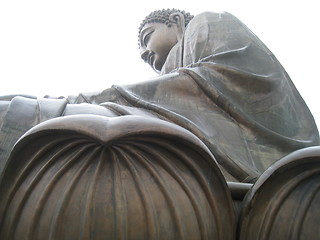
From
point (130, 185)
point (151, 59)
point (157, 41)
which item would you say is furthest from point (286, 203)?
point (151, 59)

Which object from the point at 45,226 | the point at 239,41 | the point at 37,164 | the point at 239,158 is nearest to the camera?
the point at 45,226

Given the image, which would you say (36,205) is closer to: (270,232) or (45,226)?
(45,226)

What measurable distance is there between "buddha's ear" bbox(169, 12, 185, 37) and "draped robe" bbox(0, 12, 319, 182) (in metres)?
1.07

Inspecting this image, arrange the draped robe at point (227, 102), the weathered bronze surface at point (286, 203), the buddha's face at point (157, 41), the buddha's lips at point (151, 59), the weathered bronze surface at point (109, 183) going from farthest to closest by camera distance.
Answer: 1. the buddha's lips at point (151, 59)
2. the buddha's face at point (157, 41)
3. the draped robe at point (227, 102)
4. the weathered bronze surface at point (286, 203)
5. the weathered bronze surface at point (109, 183)

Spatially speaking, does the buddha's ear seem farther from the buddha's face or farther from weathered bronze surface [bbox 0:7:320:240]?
weathered bronze surface [bbox 0:7:320:240]

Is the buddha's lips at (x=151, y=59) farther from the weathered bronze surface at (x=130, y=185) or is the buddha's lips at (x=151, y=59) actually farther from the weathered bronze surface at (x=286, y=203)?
the weathered bronze surface at (x=286, y=203)

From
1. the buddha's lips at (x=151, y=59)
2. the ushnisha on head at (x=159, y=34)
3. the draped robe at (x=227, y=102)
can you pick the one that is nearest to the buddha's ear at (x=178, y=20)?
the ushnisha on head at (x=159, y=34)

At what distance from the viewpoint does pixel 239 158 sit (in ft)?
10.4

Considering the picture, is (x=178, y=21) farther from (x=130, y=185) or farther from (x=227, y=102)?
(x=130, y=185)

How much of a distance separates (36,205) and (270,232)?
0.93 meters

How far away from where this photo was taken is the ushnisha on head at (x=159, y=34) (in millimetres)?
5145

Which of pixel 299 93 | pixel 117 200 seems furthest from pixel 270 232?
pixel 299 93

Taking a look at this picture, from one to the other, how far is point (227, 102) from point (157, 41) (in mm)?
1784

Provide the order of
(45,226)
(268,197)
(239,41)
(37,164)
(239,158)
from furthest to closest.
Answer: (239,41) → (239,158) → (268,197) → (37,164) → (45,226)
